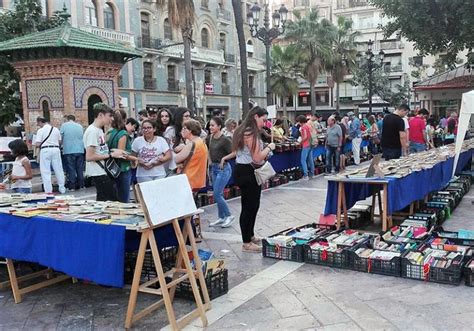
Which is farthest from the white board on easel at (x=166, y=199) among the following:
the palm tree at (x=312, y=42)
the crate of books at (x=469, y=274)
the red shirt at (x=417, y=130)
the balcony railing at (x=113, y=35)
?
the palm tree at (x=312, y=42)

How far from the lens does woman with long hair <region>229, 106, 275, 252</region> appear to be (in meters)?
5.88

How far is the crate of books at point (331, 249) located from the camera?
5.40m

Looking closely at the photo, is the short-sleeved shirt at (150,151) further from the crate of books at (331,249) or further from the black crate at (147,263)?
the crate of books at (331,249)

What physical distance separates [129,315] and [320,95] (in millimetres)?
55696

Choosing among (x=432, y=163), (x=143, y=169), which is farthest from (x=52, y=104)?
(x=432, y=163)

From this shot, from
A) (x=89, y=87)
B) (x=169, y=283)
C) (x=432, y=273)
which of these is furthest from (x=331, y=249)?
(x=89, y=87)

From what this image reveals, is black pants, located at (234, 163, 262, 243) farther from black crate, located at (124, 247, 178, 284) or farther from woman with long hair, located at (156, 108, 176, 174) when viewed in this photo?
woman with long hair, located at (156, 108, 176, 174)

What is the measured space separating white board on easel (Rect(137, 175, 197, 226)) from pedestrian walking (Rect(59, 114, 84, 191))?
830cm

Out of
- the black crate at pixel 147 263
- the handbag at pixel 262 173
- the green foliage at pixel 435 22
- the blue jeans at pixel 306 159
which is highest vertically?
the green foliage at pixel 435 22

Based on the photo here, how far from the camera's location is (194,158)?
247 inches

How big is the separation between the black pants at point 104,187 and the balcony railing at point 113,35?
24.1 m

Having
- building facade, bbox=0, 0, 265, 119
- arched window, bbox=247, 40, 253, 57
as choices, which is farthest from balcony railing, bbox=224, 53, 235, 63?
arched window, bbox=247, 40, 253, 57

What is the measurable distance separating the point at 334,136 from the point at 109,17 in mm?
21969

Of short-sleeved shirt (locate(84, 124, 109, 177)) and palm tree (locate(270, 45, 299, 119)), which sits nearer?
short-sleeved shirt (locate(84, 124, 109, 177))
